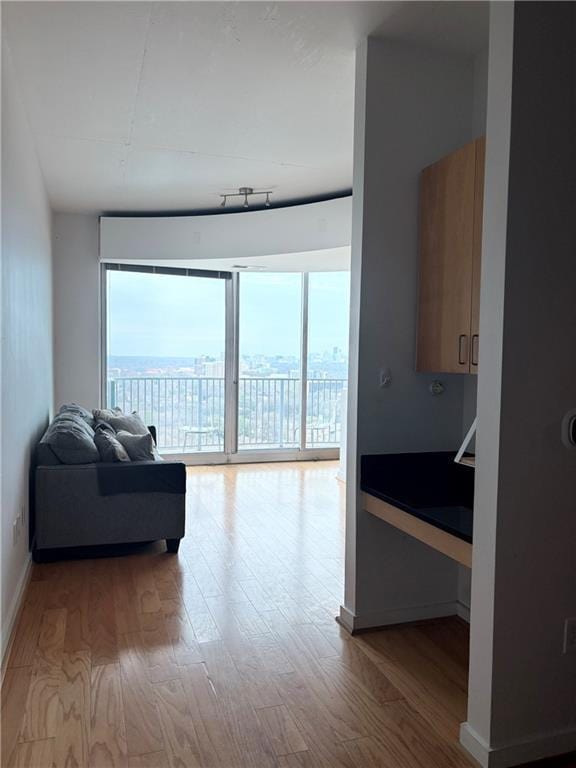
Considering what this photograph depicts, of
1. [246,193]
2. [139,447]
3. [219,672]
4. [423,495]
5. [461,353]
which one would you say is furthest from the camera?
[246,193]

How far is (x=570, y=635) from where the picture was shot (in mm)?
2006

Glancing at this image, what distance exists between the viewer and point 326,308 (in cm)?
732

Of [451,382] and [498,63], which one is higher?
[498,63]

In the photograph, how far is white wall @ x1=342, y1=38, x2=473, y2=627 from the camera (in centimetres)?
279

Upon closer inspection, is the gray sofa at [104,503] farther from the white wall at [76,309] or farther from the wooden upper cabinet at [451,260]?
the white wall at [76,309]

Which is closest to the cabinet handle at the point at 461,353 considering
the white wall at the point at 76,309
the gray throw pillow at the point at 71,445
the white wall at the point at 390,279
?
the white wall at the point at 390,279

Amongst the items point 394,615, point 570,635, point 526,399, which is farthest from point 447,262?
point 394,615

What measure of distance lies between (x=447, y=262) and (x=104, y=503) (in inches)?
101

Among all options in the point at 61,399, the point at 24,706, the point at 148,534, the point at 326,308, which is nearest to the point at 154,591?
the point at 148,534

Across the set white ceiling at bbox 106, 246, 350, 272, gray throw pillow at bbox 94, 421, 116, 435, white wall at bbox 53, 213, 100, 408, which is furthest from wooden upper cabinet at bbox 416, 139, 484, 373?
white wall at bbox 53, 213, 100, 408

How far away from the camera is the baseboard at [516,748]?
6.29 feet

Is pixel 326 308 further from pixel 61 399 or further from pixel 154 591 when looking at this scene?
pixel 154 591

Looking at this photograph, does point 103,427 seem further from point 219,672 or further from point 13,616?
point 219,672

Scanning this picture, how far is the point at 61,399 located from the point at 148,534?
3.09 metres
